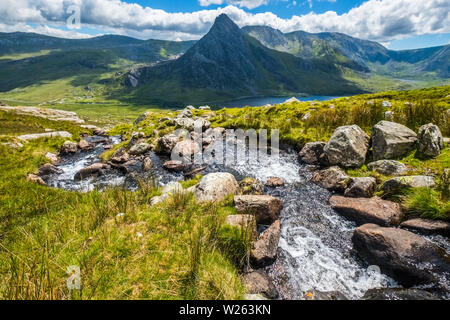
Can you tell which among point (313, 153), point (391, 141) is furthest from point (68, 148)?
point (391, 141)

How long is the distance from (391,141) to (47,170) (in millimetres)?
26906

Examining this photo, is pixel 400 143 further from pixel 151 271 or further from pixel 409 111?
pixel 151 271

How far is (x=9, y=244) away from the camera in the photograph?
6539 mm

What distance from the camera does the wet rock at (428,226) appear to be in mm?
7711

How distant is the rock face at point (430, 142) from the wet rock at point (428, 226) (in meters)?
5.37

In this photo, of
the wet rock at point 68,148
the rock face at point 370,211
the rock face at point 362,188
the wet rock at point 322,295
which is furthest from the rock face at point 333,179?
the wet rock at point 68,148

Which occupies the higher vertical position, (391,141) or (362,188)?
(391,141)

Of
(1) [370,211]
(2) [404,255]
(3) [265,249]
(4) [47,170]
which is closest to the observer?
(2) [404,255]

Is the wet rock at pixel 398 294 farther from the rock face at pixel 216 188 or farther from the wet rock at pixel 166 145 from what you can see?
the wet rock at pixel 166 145

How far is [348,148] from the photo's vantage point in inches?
531

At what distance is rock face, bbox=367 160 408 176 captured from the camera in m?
11.1

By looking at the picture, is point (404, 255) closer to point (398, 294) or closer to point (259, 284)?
point (398, 294)

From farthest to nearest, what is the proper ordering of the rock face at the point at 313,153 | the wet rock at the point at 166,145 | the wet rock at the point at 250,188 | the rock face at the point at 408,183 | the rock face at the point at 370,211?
the wet rock at the point at 166,145 < the rock face at the point at 313,153 < the wet rock at the point at 250,188 < the rock face at the point at 408,183 < the rock face at the point at 370,211

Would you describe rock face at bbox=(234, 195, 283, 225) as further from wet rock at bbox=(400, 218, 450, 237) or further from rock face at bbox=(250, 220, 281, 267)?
wet rock at bbox=(400, 218, 450, 237)
